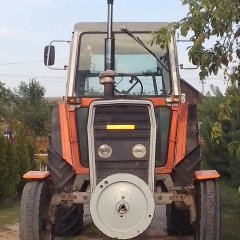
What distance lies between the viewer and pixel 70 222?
764cm

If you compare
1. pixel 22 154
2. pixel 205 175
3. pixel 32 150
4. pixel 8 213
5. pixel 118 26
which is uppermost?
pixel 118 26

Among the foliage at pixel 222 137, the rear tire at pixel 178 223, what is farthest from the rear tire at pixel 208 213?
the foliage at pixel 222 137

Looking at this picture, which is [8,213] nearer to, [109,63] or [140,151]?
[109,63]

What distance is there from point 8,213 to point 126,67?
4.53 metres

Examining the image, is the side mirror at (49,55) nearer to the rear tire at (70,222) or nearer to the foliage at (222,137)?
the rear tire at (70,222)

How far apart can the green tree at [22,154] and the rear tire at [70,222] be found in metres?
4.15

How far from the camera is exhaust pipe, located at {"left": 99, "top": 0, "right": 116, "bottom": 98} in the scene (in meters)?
6.03

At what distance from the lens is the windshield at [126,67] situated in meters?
6.68

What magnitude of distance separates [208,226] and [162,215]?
402 centimetres

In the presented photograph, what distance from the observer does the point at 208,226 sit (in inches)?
216

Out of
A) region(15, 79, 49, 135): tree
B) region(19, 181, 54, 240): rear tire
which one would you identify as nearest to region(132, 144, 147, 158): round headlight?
region(19, 181, 54, 240): rear tire

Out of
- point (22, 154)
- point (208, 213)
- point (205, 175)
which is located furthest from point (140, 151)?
point (22, 154)

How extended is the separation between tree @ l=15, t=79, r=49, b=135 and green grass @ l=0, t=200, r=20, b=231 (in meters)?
23.4

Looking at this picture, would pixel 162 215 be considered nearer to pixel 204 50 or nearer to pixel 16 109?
pixel 204 50
